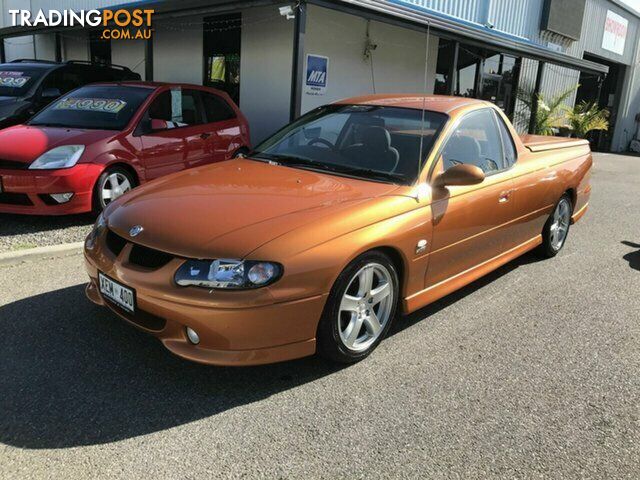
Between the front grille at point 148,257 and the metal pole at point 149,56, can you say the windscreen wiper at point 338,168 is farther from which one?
the metal pole at point 149,56

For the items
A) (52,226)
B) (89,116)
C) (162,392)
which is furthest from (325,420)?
(89,116)

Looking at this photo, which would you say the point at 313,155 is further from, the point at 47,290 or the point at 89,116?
the point at 89,116

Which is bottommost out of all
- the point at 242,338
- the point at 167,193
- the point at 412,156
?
the point at 242,338

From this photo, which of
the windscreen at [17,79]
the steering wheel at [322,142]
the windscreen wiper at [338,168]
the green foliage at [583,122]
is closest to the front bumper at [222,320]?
the windscreen wiper at [338,168]

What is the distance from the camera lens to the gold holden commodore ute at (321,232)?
106 inches

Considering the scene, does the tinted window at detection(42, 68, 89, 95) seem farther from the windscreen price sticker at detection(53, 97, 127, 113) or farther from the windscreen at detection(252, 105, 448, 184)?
the windscreen at detection(252, 105, 448, 184)

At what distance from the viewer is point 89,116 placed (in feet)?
20.9

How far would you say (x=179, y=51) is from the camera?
13.0 meters

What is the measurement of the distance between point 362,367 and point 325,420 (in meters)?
0.59

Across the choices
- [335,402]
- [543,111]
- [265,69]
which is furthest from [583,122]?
[335,402]

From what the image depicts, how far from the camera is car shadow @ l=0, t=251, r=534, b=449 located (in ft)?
8.30

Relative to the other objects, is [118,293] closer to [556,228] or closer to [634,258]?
[556,228]

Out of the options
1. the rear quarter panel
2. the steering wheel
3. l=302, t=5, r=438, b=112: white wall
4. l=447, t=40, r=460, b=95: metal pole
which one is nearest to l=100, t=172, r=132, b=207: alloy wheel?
the steering wheel

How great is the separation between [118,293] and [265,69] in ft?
28.9
